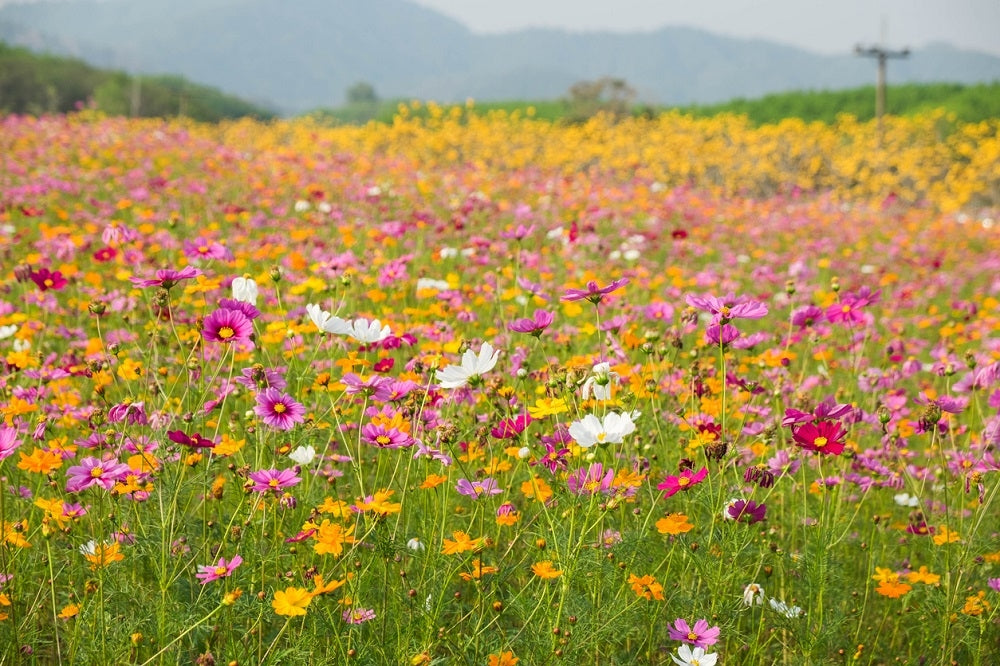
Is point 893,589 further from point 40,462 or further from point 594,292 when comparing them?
point 40,462

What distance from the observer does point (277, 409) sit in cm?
159

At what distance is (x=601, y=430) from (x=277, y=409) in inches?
26.0

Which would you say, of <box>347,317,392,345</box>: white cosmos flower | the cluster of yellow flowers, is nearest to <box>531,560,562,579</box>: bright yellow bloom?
<box>347,317,392,345</box>: white cosmos flower

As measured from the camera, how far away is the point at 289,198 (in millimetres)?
6633

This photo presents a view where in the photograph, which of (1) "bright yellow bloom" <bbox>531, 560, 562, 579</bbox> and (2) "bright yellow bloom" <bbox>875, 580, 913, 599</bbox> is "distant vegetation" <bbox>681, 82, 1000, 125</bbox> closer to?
(2) "bright yellow bloom" <bbox>875, 580, 913, 599</bbox>

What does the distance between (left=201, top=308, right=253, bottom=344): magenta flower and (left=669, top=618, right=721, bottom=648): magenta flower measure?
1.02 meters

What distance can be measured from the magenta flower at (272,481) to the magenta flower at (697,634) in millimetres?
756

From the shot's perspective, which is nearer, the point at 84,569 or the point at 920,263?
the point at 84,569

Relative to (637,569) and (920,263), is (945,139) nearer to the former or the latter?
(920,263)

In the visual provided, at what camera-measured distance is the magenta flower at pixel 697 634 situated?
4.56 feet

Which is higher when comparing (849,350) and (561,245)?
(561,245)

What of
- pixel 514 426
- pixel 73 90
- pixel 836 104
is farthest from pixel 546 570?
pixel 836 104

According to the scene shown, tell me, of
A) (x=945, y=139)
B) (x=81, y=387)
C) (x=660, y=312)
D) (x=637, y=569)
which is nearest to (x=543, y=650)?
(x=637, y=569)

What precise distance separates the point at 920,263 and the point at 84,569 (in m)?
6.97
